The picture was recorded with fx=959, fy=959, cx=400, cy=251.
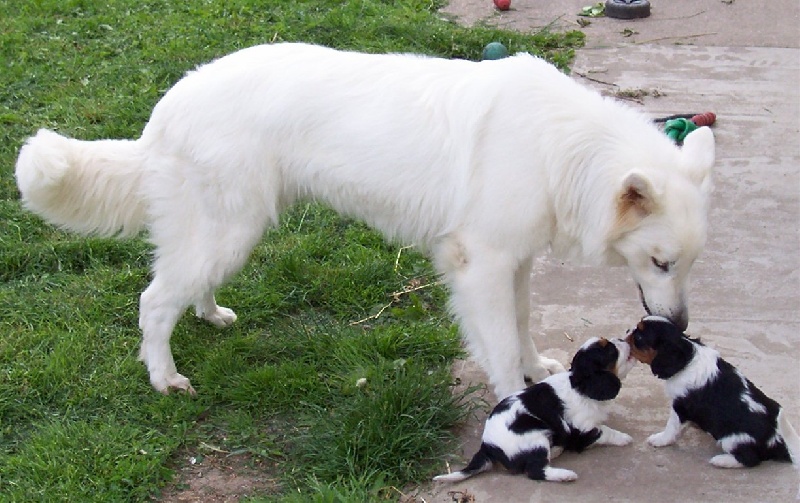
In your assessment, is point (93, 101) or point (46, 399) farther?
point (93, 101)

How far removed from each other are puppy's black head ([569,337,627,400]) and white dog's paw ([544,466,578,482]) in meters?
0.32

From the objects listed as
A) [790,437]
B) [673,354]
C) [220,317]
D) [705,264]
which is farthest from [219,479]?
[705,264]

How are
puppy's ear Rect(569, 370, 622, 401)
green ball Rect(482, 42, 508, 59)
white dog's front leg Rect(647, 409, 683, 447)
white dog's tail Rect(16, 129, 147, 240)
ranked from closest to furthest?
puppy's ear Rect(569, 370, 622, 401), white dog's front leg Rect(647, 409, 683, 447), white dog's tail Rect(16, 129, 147, 240), green ball Rect(482, 42, 508, 59)

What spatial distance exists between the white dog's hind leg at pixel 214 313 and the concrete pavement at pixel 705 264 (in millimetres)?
1312

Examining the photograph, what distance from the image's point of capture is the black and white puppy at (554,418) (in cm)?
383

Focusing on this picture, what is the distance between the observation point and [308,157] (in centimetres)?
434

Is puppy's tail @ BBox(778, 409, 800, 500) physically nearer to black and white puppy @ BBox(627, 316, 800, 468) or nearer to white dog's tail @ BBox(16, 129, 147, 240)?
black and white puppy @ BBox(627, 316, 800, 468)

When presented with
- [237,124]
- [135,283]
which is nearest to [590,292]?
[237,124]

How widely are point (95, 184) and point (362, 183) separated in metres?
1.29

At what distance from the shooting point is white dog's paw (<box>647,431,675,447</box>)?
402 cm

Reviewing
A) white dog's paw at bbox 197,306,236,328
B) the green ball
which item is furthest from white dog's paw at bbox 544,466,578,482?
the green ball

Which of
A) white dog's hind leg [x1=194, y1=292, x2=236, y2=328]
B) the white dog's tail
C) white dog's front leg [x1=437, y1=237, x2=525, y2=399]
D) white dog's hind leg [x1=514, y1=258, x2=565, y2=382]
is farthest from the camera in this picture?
white dog's hind leg [x1=194, y1=292, x2=236, y2=328]

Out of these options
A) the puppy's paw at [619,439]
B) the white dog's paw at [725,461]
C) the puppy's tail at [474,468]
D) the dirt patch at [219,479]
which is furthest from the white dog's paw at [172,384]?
the white dog's paw at [725,461]

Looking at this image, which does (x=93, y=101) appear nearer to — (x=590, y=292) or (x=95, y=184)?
(x=95, y=184)
